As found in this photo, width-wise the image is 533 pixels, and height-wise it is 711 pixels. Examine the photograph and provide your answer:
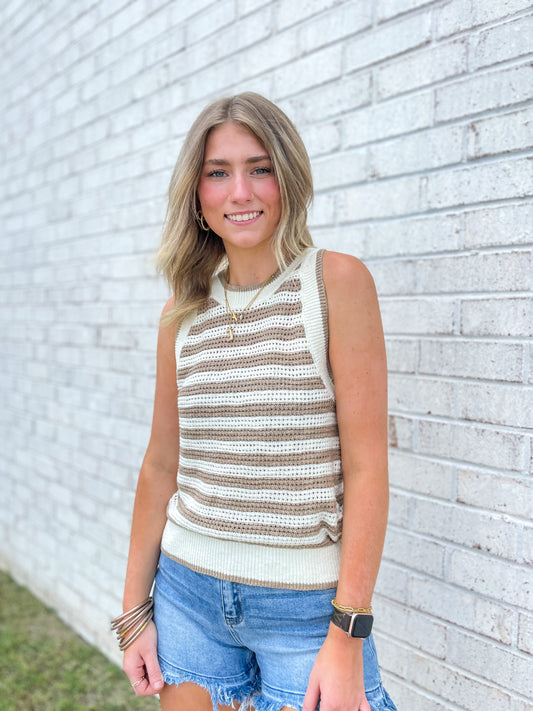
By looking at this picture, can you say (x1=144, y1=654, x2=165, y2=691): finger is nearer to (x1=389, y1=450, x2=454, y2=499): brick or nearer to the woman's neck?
(x1=389, y1=450, x2=454, y2=499): brick

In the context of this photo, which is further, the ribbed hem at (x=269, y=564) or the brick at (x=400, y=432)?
the brick at (x=400, y=432)

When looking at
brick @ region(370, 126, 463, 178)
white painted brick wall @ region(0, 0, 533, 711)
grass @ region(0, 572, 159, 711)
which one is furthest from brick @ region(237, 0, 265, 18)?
grass @ region(0, 572, 159, 711)

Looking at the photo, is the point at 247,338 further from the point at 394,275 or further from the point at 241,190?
the point at 394,275

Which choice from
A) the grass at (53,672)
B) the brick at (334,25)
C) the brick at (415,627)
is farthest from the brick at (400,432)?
the grass at (53,672)

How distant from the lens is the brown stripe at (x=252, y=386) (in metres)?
1.29

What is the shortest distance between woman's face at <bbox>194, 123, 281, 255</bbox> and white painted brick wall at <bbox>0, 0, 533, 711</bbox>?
49 centimetres

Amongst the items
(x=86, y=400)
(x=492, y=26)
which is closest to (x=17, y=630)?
(x=86, y=400)

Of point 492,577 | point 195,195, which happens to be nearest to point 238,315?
point 195,195

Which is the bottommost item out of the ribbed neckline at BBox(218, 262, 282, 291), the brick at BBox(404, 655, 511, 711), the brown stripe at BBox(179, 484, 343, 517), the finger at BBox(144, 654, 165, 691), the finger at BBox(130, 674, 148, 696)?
the brick at BBox(404, 655, 511, 711)

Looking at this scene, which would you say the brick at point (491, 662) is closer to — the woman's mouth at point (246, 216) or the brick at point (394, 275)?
the brick at point (394, 275)

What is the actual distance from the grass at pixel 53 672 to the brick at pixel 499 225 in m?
2.21

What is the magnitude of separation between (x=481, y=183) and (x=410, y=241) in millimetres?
242

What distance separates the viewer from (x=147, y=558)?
61.9 inches

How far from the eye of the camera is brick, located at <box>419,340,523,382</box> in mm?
1489
